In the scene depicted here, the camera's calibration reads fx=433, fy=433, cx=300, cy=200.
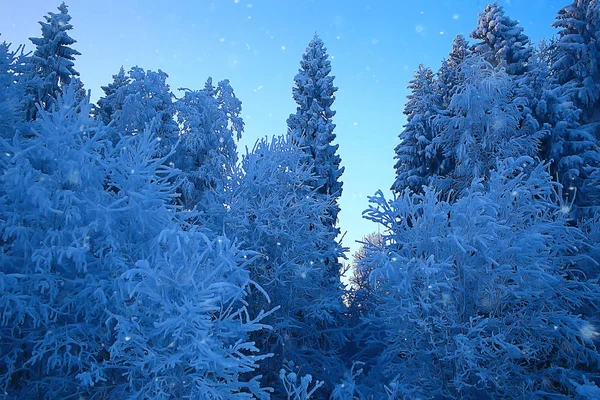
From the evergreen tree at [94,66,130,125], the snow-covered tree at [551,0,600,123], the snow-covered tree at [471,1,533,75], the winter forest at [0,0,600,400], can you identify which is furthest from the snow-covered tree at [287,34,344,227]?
the snow-covered tree at [551,0,600,123]

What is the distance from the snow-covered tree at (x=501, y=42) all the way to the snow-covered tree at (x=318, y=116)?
25.2 feet

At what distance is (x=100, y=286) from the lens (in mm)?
8602

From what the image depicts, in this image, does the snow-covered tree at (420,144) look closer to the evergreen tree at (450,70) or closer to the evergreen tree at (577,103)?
the evergreen tree at (450,70)

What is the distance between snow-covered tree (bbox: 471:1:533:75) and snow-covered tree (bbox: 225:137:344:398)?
11.9m

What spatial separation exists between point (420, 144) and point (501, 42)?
6039 mm

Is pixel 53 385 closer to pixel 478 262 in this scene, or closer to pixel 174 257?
Answer: pixel 174 257

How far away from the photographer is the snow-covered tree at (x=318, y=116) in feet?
71.2

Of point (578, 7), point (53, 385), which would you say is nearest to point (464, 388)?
point (53, 385)

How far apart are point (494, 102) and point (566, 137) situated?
4270mm

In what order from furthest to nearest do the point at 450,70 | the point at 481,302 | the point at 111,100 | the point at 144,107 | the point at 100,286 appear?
the point at 450,70, the point at 111,100, the point at 144,107, the point at 481,302, the point at 100,286

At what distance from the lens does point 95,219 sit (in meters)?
8.88

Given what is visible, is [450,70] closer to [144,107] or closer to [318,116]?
[318,116]

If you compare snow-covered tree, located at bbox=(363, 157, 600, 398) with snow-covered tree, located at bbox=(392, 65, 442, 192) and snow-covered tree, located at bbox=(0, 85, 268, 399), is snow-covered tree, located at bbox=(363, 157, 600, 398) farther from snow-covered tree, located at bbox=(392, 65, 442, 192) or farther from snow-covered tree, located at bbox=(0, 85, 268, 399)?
snow-covered tree, located at bbox=(392, 65, 442, 192)

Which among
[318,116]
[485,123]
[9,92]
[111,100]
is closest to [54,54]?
[111,100]
